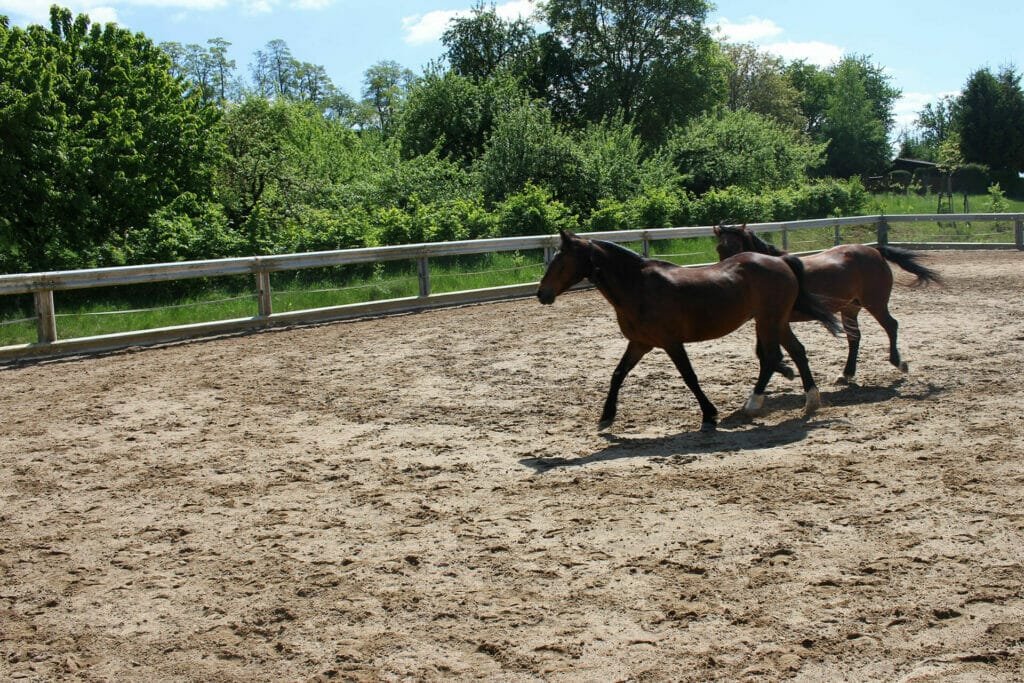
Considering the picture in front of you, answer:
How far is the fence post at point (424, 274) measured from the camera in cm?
1559

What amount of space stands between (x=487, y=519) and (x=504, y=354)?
575cm

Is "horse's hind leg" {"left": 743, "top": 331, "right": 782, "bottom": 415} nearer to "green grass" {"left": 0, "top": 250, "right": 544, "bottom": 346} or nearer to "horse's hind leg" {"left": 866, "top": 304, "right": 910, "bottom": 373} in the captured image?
"horse's hind leg" {"left": 866, "top": 304, "right": 910, "bottom": 373}

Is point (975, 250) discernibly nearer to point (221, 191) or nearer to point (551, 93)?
point (221, 191)

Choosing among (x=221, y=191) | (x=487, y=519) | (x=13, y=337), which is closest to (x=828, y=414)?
(x=487, y=519)

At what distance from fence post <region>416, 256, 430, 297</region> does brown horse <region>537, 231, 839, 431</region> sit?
8.10 meters

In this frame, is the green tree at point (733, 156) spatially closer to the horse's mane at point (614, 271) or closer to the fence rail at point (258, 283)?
the fence rail at point (258, 283)

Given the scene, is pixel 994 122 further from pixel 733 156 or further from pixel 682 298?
pixel 682 298

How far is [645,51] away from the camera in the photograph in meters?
51.4

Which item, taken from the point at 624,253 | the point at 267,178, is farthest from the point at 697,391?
the point at 267,178

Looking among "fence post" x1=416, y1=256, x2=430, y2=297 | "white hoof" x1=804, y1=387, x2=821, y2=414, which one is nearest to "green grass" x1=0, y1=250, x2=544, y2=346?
"fence post" x1=416, y1=256, x2=430, y2=297

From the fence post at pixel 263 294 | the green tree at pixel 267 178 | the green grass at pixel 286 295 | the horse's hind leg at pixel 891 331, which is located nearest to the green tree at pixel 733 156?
the green tree at pixel 267 178

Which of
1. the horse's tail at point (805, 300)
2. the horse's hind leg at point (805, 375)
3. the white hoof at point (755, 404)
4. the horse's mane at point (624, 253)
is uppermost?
the horse's mane at point (624, 253)

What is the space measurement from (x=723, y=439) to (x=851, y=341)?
292cm

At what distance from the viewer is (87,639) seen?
4.07 meters
